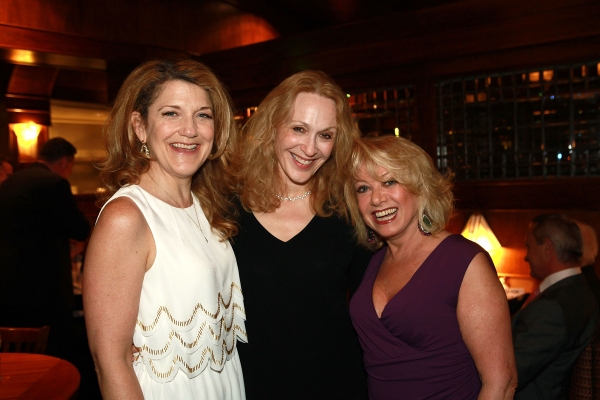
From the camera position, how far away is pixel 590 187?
3.41 meters

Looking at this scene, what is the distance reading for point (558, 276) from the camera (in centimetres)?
296

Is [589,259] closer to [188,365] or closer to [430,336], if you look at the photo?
[430,336]

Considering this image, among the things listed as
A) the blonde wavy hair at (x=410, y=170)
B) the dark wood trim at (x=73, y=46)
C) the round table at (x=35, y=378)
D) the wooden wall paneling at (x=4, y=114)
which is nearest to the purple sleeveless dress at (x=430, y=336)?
the blonde wavy hair at (x=410, y=170)

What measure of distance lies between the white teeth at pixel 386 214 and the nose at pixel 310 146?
0.36 metres

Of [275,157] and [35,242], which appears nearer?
[275,157]

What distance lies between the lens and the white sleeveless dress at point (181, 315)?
1578 millimetres

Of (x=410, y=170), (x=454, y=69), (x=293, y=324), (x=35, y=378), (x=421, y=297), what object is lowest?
(x=35, y=378)

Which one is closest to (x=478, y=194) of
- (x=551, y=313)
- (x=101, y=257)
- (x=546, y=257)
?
(x=546, y=257)

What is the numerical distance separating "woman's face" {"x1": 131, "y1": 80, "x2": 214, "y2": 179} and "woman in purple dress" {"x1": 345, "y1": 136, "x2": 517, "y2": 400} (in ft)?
1.77

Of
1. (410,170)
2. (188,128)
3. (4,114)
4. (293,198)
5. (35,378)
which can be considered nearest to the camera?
(188,128)

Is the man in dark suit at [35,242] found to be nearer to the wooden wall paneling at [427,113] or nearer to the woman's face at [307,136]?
the wooden wall paneling at [427,113]

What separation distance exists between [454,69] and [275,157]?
198 cm

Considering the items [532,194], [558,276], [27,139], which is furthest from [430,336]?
[27,139]

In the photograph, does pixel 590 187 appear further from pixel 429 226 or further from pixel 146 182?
pixel 146 182
